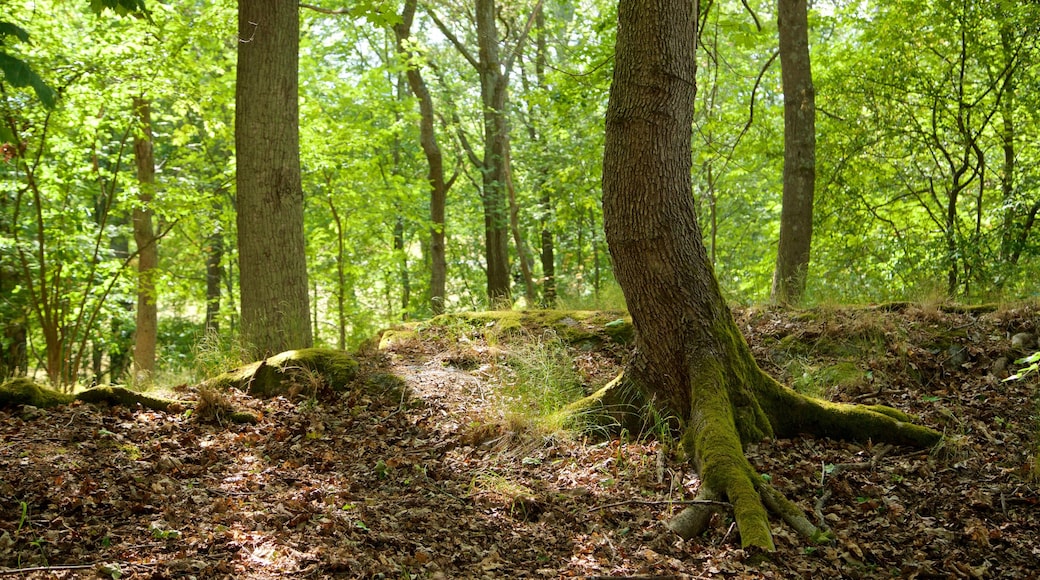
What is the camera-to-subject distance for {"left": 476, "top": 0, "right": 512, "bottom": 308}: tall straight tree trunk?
1284cm

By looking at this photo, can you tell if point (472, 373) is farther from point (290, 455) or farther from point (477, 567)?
point (477, 567)

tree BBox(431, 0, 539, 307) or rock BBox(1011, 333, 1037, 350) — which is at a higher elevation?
tree BBox(431, 0, 539, 307)

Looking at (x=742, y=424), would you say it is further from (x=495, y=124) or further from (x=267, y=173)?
(x=495, y=124)

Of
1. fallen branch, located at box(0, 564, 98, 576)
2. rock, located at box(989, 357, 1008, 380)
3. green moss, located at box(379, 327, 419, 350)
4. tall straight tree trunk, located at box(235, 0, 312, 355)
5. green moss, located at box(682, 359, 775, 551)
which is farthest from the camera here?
green moss, located at box(379, 327, 419, 350)

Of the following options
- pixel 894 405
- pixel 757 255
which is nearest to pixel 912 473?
pixel 894 405

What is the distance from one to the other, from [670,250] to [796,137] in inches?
192

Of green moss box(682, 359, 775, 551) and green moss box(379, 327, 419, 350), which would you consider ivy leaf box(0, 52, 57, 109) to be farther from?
green moss box(682, 359, 775, 551)

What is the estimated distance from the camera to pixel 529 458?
4.77 meters

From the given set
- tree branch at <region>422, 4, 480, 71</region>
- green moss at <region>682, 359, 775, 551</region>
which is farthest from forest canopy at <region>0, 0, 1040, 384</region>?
green moss at <region>682, 359, 775, 551</region>

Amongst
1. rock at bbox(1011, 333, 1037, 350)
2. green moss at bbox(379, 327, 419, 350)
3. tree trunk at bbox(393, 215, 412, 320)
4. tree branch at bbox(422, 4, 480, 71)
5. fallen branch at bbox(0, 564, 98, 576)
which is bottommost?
fallen branch at bbox(0, 564, 98, 576)

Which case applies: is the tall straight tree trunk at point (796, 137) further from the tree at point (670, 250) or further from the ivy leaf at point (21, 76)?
the ivy leaf at point (21, 76)

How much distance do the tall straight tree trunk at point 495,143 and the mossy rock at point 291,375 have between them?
6.41 m

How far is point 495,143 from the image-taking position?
1412 cm

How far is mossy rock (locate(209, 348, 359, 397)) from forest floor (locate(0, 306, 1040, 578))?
0.15 m
